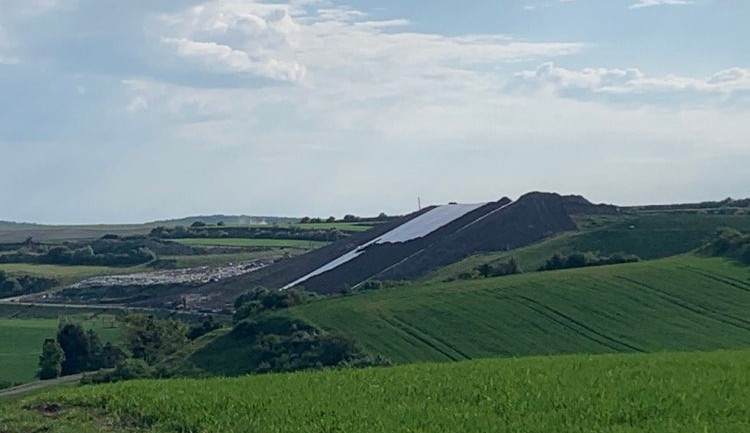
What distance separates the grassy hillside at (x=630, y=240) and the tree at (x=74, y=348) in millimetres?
20805

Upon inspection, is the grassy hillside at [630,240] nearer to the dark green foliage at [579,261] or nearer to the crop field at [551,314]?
the dark green foliage at [579,261]

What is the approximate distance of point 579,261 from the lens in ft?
202

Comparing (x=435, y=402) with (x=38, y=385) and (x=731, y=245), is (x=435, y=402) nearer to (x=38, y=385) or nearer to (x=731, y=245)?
(x=38, y=385)

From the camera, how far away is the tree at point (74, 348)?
52.2 meters

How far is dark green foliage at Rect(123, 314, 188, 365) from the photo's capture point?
49.7 m

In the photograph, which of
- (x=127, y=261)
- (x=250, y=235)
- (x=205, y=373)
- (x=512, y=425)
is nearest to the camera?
(x=512, y=425)

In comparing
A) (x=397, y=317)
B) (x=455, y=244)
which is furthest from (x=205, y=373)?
(x=455, y=244)

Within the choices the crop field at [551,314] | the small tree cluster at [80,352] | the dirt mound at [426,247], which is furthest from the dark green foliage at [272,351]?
the dirt mound at [426,247]

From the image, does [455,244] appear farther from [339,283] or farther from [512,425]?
[512,425]

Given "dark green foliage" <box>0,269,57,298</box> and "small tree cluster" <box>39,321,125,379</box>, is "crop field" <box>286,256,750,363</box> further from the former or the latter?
"dark green foliage" <box>0,269,57,298</box>

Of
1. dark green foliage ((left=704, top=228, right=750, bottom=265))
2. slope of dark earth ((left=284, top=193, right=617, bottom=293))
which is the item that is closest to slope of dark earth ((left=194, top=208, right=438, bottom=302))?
slope of dark earth ((left=284, top=193, right=617, bottom=293))

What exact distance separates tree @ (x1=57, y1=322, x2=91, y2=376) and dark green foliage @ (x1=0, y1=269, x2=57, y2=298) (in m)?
41.9

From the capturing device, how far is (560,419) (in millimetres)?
15570

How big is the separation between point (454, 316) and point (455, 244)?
97.9ft
